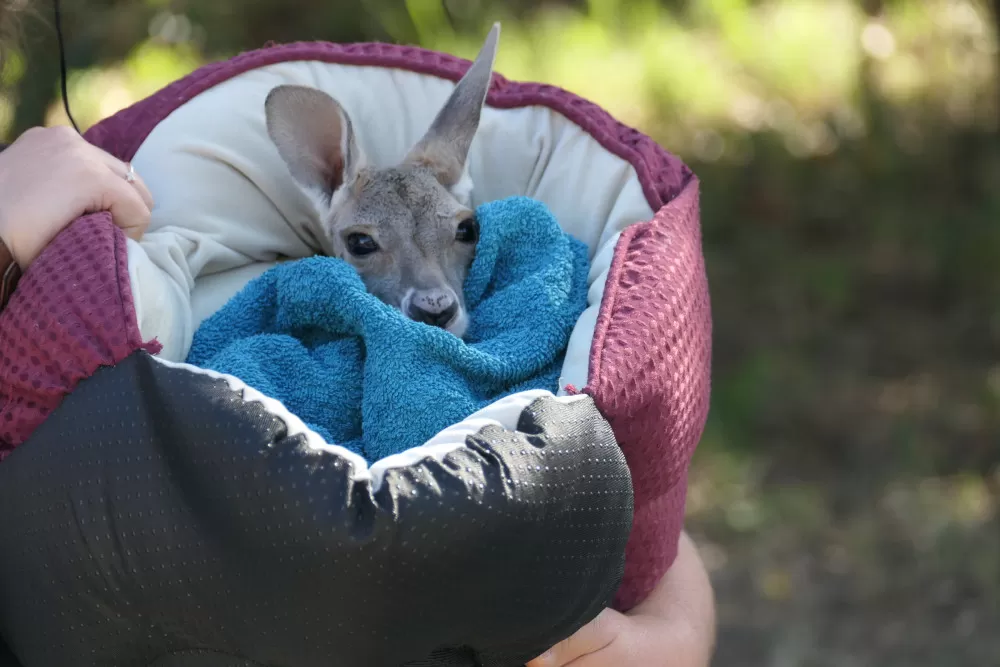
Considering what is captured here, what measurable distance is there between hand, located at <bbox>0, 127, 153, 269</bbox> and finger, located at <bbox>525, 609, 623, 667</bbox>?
0.75 meters

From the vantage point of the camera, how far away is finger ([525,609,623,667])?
4.06 feet

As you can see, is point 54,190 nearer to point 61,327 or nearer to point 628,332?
point 61,327

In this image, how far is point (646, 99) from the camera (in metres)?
4.19

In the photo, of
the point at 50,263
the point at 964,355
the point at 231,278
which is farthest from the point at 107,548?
the point at 964,355

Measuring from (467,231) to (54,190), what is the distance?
682 millimetres

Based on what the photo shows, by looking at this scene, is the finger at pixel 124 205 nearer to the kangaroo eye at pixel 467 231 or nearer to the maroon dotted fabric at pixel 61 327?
the maroon dotted fabric at pixel 61 327

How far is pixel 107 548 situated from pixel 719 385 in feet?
8.51

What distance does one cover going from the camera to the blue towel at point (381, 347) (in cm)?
132

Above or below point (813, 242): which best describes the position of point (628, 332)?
above

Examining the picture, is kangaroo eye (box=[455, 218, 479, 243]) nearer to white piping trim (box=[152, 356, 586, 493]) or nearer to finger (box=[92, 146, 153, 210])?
finger (box=[92, 146, 153, 210])

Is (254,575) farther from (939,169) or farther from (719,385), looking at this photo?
(939,169)

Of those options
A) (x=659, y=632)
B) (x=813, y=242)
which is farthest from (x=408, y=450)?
(x=813, y=242)

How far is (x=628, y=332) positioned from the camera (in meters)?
1.30

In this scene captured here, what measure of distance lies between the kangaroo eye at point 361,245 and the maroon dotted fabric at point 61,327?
0.57m
